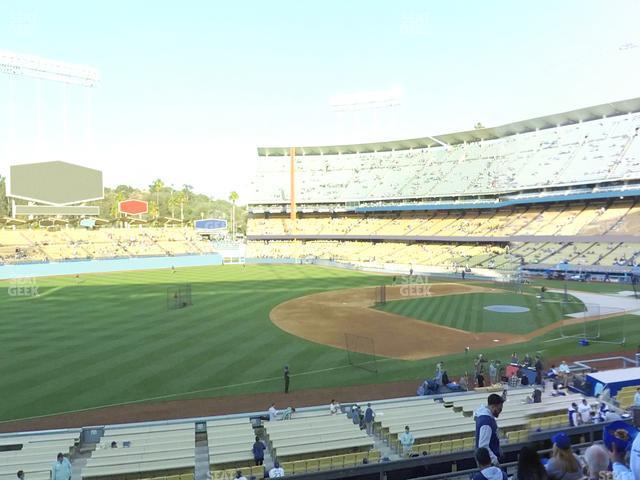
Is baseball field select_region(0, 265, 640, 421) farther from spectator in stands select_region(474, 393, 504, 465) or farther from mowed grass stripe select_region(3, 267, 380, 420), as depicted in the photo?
spectator in stands select_region(474, 393, 504, 465)

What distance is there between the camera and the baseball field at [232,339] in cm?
1931

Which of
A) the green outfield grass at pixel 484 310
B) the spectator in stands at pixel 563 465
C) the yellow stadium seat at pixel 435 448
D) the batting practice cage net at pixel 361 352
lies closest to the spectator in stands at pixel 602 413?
the yellow stadium seat at pixel 435 448

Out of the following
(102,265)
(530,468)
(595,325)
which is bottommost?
(595,325)

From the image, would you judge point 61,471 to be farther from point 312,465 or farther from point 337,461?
point 337,461

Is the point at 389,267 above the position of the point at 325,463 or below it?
above

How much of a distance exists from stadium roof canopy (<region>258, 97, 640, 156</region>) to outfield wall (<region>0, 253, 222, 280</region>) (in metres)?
36.5

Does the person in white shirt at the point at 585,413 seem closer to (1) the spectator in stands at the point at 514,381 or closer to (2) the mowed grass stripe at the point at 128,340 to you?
(1) the spectator in stands at the point at 514,381

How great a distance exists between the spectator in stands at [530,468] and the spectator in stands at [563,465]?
0.43 m

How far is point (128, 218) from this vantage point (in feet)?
295

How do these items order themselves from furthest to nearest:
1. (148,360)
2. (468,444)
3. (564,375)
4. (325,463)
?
(148,360), (564,375), (468,444), (325,463)

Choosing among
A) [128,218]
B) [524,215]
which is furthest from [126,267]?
[524,215]

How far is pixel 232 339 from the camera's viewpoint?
2627 cm

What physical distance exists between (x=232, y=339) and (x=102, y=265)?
45.6 metres

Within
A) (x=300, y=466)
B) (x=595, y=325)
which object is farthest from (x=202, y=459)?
(x=595, y=325)
